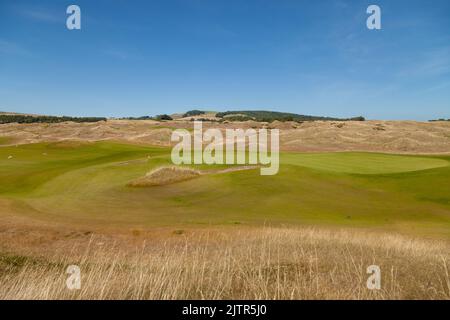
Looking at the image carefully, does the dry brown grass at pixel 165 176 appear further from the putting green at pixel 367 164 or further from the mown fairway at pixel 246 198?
the putting green at pixel 367 164

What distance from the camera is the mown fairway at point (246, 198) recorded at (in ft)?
59.1

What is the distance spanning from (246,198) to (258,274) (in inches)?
601

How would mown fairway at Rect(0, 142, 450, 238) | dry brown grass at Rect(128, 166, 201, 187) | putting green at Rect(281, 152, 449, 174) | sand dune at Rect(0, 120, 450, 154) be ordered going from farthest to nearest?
sand dune at Rect(0, 120, 450, 154)
putting green at Rect(281, 152, 449, 174)
dry brown grass at Rect(128, 166, 201, 187)
mown fairway at Rect(0, 142, 450, 238)

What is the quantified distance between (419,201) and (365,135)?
168 feet

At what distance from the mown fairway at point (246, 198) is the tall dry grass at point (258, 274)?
6.32 meters

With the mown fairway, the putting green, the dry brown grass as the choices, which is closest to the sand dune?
the putting green

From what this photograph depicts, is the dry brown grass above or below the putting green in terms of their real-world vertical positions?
below

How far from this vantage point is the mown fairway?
1802cm

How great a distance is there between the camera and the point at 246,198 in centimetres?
2264

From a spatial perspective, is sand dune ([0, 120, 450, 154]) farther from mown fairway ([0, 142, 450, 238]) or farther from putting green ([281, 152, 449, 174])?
mown fairway ([0, 142, 450, 238])

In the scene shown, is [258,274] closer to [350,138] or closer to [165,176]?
[165,176]

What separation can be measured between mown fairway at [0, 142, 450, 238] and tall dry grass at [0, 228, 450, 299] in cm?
632
